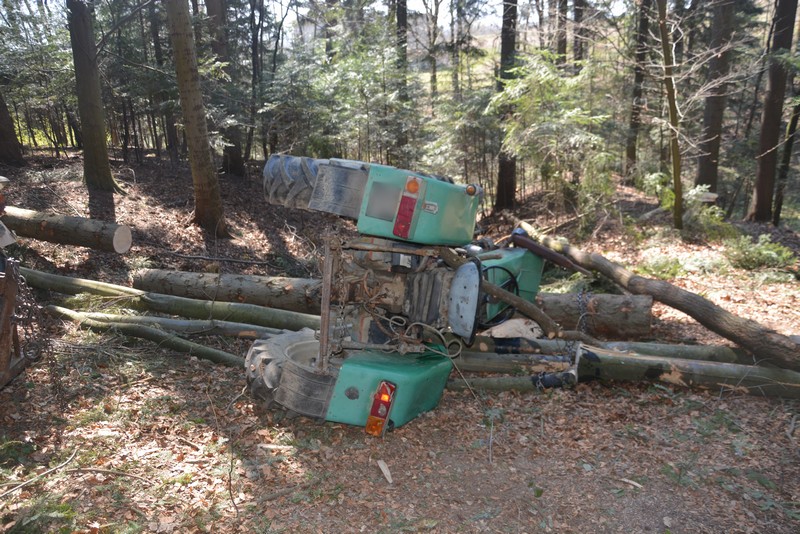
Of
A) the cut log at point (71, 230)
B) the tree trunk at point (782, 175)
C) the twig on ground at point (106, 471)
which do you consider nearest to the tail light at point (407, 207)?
the twig on ground at point (106, 471)

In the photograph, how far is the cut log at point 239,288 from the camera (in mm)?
7215

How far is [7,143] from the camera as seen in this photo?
41.7ft

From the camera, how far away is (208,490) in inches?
155

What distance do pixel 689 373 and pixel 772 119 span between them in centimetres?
1238

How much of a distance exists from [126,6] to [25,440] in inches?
699

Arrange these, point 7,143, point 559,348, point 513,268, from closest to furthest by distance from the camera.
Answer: point 559,348 < point 513,268 < point 7,143

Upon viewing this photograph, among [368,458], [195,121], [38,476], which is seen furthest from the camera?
[195,121]

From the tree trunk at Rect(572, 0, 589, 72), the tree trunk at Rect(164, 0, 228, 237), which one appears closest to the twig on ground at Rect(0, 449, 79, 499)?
the tree trunk at Rect(164, 0, 228, 237)

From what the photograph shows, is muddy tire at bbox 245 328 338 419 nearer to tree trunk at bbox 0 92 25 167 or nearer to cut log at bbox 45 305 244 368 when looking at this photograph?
cut log at bbox 45 305 244 368

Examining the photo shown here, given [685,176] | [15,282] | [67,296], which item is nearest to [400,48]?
[685,176]

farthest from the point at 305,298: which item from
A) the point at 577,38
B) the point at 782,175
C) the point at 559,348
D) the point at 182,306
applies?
the point at 782,175

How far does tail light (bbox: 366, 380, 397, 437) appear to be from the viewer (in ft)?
15.0

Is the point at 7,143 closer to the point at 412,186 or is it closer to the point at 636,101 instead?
the point at 412,186

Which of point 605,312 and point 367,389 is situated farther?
point 605,312
